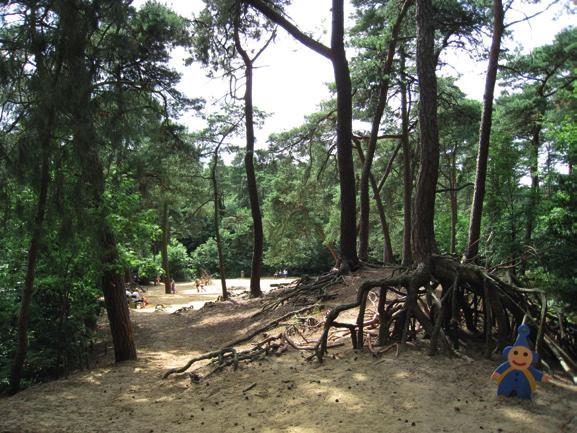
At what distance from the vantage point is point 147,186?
2162 centimetres

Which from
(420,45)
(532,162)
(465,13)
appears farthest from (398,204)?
(420,45)

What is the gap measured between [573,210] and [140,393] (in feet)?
21.6

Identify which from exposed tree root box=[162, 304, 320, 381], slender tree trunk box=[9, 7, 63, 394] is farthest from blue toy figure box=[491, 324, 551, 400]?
slender tree trunk box=[9, 7, 63, 394]

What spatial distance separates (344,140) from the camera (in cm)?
1180

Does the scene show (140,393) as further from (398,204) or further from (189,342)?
(398,204)

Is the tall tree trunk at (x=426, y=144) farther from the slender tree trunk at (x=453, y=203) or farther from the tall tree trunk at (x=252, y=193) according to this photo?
the slender tree trunk at (x=453, y=203)

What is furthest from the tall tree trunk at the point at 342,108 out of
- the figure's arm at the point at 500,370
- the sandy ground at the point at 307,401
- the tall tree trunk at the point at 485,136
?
the figure's arm at the point at 500,370

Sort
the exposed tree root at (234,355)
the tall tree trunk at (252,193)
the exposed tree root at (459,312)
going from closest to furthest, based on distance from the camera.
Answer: the exposed tree root at (459,312), the exposed tree root at (234,355), the tall tree trunk at (252,193)

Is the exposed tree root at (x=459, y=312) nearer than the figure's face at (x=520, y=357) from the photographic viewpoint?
No

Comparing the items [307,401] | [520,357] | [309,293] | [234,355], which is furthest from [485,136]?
[307,401]

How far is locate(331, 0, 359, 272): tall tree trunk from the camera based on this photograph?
38.2 ft

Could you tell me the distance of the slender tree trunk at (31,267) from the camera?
6.91 meters

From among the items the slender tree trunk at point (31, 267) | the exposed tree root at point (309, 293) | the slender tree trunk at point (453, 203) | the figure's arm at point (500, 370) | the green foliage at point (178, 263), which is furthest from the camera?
the green foliage at point (178, 263)

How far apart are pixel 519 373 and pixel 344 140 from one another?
7.96 metres
